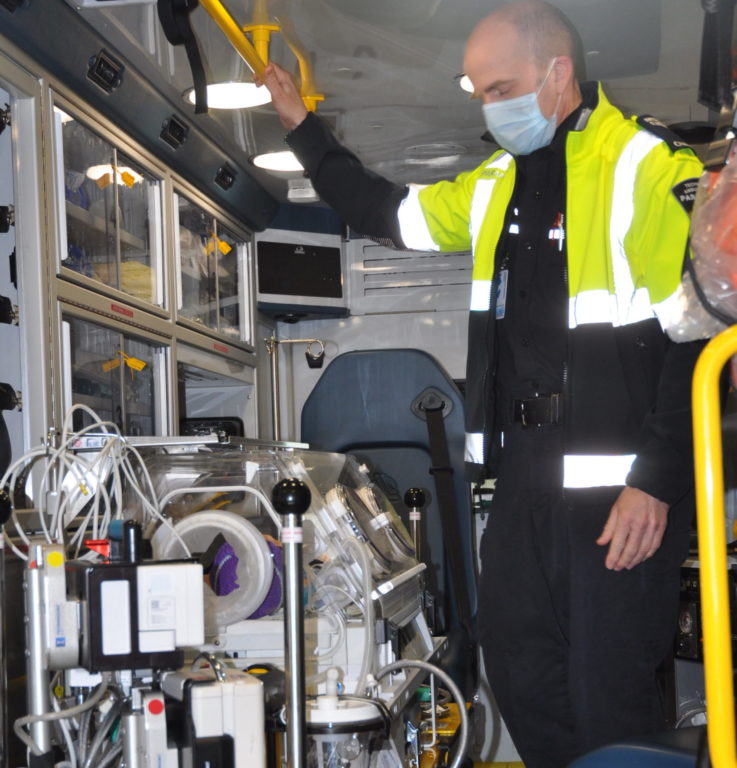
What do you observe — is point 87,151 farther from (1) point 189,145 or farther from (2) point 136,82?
(1) point 189,145

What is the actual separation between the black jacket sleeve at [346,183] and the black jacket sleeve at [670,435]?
3.52ft

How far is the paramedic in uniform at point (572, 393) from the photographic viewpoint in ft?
7.15

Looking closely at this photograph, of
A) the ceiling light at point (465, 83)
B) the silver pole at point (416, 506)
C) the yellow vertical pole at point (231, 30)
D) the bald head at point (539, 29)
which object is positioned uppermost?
the ceiling light at point (465, 83)

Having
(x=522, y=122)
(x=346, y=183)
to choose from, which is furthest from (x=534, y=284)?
(x=346, y=183)

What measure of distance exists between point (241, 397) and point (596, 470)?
171 inches

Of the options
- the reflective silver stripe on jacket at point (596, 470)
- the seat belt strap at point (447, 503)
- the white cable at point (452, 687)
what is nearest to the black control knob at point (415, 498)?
the seat belt strap at point (447, 503)

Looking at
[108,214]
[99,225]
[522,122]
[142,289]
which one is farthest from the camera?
[142,289]

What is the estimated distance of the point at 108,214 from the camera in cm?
432

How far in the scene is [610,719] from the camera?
7.29 feet

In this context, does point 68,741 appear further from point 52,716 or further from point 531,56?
point 531,56

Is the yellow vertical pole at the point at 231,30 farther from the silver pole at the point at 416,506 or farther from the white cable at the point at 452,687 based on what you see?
the silver pole at the point at 416,506

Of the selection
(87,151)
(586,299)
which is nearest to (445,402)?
(87,151)

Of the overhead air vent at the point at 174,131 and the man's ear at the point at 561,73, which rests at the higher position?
the overhead air vent at the point at 174,131

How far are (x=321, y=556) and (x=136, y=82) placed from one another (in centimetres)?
229
